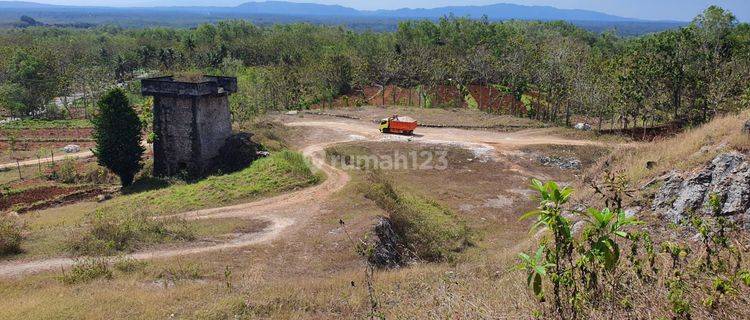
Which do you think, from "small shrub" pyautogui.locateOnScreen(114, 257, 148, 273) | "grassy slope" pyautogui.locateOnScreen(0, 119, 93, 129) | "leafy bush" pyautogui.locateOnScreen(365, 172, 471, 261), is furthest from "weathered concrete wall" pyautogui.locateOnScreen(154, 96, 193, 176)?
"grassy slope" pyautogui.locateOnScreen(0, 119, 93, 129)

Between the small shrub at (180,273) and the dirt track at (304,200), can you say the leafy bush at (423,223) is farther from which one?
the small shrub at (180,273)

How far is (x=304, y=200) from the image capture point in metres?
19.7

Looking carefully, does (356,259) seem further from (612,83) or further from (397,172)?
(612,83)

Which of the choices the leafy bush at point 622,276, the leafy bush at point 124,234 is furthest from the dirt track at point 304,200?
the leafy bush at point 622,276

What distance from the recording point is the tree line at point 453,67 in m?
33.2

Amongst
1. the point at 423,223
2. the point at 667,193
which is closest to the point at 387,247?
the point at 423,223

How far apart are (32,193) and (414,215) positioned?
2351 cm

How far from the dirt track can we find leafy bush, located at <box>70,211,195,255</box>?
2.19 ft

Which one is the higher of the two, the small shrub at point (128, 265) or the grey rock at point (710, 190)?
the grey rock at point (710, 190)

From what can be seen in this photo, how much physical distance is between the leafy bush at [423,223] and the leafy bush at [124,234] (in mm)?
6570

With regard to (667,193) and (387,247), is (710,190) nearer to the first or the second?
(667,193)

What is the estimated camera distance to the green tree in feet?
93.9

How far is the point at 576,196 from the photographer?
1466 centimetres

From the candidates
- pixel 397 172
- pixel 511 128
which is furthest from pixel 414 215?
pixel 511 128
